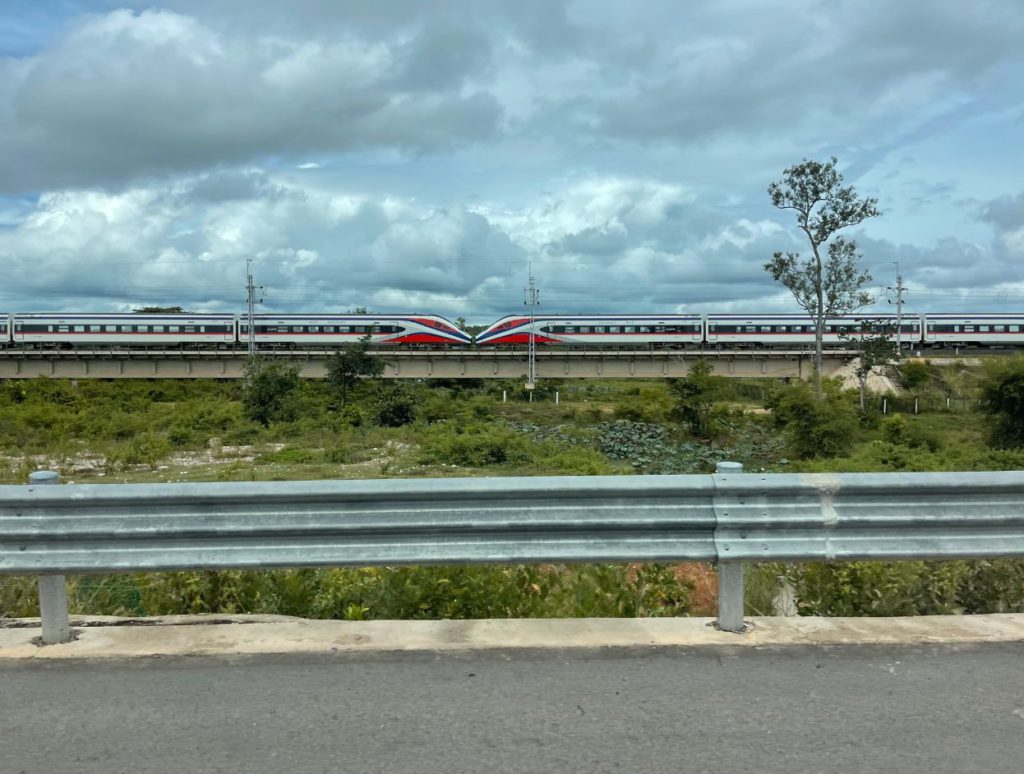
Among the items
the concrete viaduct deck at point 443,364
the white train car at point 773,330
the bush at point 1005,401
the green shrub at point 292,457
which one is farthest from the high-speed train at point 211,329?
the bush at point 1005,401

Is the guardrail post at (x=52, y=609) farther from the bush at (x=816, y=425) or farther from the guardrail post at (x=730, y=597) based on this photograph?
the bush at (x=816, y=425)

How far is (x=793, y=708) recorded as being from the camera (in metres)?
3.92

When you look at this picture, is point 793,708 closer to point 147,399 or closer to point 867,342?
point 867,342

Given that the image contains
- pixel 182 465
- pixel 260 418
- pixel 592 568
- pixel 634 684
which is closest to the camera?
pixel 634 684

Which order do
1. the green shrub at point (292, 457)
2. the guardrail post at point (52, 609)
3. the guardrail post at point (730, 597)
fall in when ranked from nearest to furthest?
the guardrail post at point (52, 609) → the guardrail post at point (730, 597) → the green shrub at point (292, 457)

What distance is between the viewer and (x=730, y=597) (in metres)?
4.86

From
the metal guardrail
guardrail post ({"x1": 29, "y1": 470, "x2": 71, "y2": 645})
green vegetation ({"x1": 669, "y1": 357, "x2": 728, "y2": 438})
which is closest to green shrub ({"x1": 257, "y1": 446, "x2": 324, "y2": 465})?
green vegetation ({"x1": 669, "y1": 357, "x2": 728, "y2": 438})

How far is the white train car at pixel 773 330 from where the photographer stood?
218 feet

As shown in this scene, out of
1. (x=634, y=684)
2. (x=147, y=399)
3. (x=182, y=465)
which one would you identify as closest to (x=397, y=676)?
(x=634, y=684)

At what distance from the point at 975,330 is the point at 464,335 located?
40.9 m

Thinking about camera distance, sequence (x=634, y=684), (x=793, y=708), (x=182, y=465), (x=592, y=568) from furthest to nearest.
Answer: (x=182, y=465), (x=592, y=568), (x=634, y=684), (x=793, y=708)

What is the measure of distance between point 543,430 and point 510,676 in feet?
141

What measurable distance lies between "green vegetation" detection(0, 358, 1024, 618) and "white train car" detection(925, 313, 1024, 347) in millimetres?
8661

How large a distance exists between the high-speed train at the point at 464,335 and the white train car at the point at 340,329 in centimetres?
8
